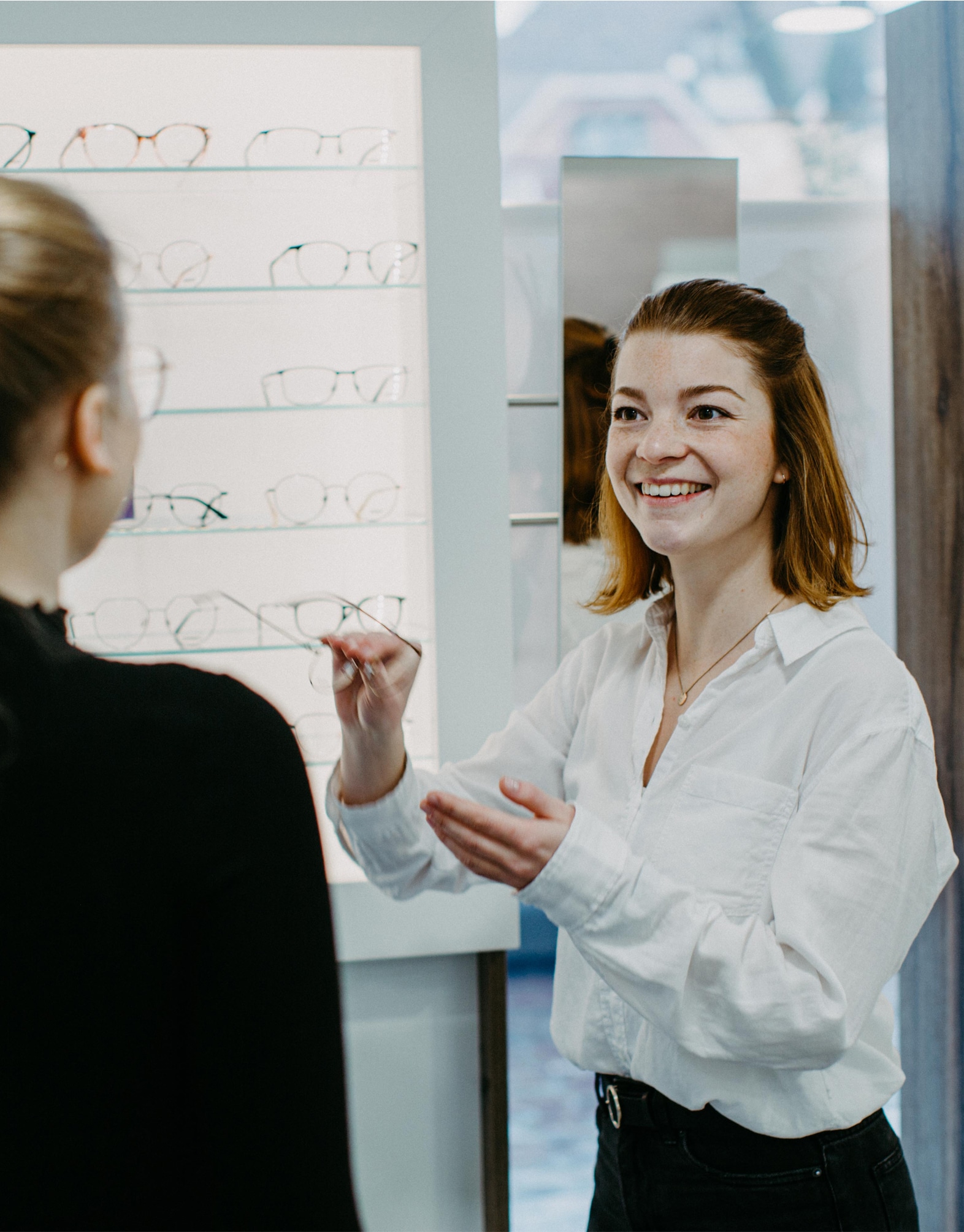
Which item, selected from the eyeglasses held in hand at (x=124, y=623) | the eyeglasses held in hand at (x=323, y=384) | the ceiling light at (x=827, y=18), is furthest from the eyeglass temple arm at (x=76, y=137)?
the ceiling light at (x=827, y=18)

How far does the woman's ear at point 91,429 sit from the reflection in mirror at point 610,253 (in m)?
1.52

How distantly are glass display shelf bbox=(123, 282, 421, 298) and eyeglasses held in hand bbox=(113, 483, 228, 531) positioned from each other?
35 cm

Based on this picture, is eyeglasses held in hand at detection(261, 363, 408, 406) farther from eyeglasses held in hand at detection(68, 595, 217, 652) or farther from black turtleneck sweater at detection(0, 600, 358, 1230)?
black turtleneck sweater at detection(0, 600, 358, 1230)

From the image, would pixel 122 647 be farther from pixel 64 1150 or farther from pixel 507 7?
pixel 507 7

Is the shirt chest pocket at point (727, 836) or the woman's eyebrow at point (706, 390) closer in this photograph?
the shirt chest pocket at point (727, 836)

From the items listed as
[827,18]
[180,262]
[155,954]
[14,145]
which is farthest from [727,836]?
[827,18]

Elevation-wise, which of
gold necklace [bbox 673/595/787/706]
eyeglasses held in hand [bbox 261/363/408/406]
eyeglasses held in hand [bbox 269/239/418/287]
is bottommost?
gold necklace [bbox 673/595/787/706]

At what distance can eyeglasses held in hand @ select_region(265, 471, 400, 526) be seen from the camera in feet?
6.38

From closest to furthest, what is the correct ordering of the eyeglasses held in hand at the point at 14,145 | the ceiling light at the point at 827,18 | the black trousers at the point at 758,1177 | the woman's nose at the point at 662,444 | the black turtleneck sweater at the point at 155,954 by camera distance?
the black turtleneck sweater at the point at 155,954 → the black trousers at the point at 758,1177 → the woman's nose at the point at 662,444 → the eyeglasses held in hand at the point at 14,145 → the ceiling light at the point at 827,18

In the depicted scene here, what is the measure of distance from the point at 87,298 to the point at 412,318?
135 centimetres

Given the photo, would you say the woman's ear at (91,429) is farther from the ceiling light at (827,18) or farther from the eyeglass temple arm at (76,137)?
the ceiling light at (827,18)

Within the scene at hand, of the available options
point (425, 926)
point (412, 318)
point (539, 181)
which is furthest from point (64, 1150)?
point (539, 181)

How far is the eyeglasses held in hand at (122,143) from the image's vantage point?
72.6 inches

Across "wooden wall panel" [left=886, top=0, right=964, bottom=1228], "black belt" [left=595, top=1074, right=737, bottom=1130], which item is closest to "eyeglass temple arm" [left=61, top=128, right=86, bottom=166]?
"wooden wall panel" [left=886, top=0, right=964, bottom=1228]
